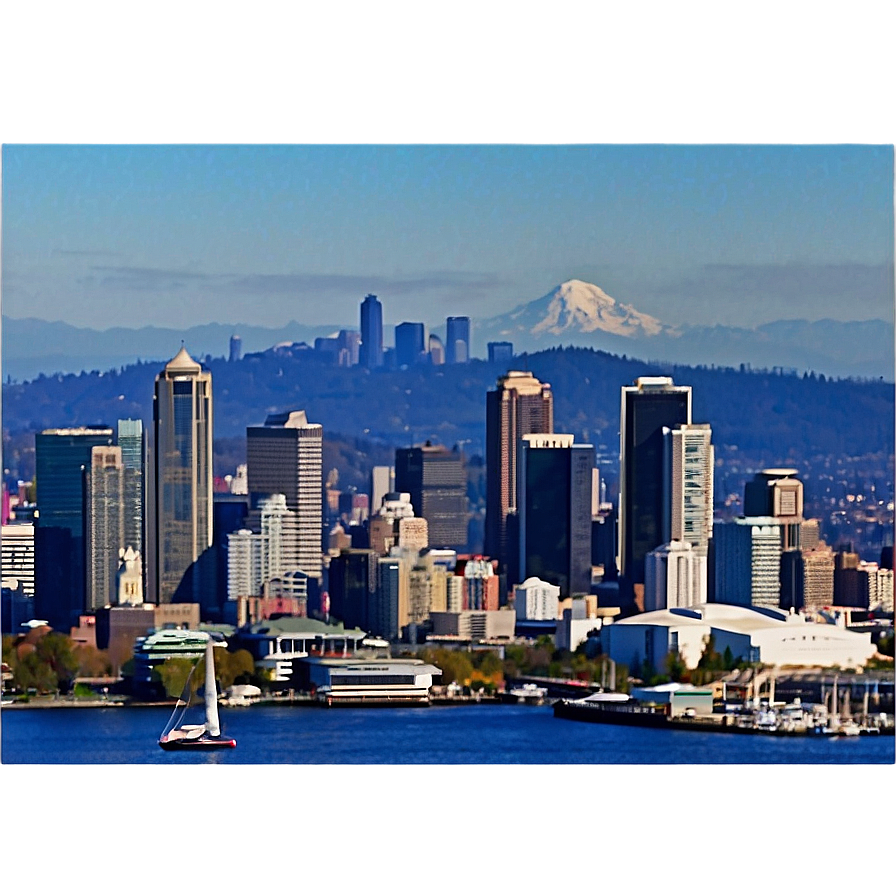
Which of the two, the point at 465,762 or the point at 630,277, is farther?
the point at 630,277

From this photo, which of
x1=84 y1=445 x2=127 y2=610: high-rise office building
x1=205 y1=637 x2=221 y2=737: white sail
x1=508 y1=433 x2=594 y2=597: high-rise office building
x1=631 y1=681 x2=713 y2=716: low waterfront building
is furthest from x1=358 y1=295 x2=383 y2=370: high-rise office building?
x1=631 y1=681 x2=713 y2=716: low waterfront building

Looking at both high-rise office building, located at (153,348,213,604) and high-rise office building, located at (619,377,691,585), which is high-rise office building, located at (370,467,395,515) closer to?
high-rise office building, located at (153,348,213,604)

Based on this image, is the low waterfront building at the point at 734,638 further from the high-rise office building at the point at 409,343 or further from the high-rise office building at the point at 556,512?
the high-rise office building at the point at 409,343

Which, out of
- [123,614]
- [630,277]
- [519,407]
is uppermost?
[630,277]

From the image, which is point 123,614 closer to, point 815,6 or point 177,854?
point 177,854

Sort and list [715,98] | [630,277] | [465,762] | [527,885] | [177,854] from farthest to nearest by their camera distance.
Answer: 1. [630,277]
2. [465,762]
3. [715,98]
4. [177,854]
5. [527,885]

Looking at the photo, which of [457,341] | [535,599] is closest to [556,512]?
[535,599]

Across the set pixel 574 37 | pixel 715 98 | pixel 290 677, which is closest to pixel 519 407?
pixel 290 677
